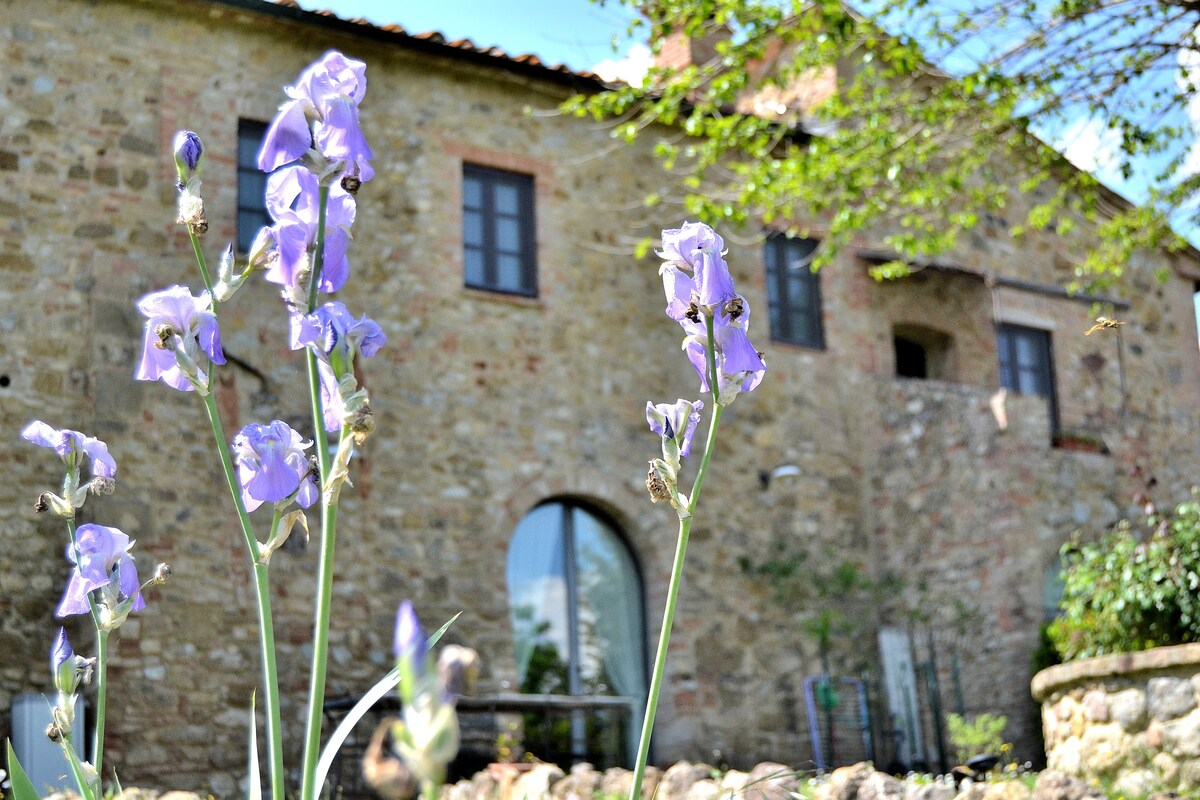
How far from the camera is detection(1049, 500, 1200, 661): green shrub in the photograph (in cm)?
690

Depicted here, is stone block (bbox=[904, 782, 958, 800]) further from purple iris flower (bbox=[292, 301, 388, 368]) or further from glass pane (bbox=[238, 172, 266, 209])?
glass pane (bbox=[238, 172, 266, 209])

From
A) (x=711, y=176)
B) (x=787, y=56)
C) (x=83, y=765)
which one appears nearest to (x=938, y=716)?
(x=711, y=176)

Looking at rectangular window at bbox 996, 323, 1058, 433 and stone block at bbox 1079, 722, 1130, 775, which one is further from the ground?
rectangular window at bbox 996, 323, 1058, 433

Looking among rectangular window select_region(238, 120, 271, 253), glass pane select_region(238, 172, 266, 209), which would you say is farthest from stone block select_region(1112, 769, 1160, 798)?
glass pane select_region(238, 172, 266, 209)

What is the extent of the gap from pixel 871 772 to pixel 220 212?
6.35 m

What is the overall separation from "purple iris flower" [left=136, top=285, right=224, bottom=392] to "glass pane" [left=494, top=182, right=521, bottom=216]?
901 cm

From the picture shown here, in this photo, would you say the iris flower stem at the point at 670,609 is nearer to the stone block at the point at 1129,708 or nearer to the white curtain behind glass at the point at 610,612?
the stone block at the point at 1129,708

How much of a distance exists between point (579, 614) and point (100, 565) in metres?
8.48

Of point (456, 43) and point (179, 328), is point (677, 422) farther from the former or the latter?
point (456, 43)

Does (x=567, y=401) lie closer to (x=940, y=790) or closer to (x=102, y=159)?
(x=102, y=159)

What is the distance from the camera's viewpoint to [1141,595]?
22.9ft

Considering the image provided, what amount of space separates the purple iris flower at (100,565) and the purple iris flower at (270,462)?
1.27 ft

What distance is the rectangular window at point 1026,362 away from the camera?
13680 millimetres

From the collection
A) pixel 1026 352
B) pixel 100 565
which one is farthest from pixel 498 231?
pixel 100 565
